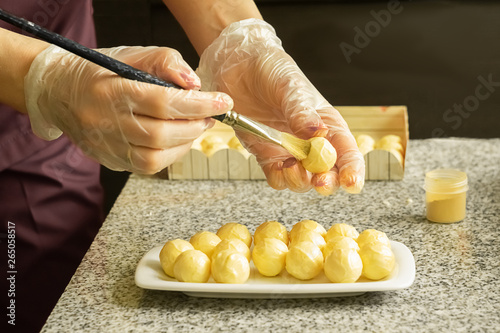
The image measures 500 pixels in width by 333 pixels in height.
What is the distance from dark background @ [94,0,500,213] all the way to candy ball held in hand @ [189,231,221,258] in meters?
1.63

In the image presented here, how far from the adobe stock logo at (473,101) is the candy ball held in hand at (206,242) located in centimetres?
184

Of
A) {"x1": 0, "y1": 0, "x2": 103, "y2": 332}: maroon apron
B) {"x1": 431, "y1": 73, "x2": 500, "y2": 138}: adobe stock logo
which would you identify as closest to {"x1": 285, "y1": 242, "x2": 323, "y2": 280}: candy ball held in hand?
{"x1": 0, "y1": 0, "x2": 103, "y2": 332}: maroon apron

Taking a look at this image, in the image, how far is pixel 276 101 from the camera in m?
1.51

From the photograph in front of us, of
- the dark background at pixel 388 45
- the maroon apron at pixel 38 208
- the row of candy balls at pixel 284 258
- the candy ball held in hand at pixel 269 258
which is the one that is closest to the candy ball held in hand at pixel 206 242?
the row of candy balls at pixel 284 258

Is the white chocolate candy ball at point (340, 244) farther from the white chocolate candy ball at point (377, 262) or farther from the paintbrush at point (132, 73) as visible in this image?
the paintbrush at point (132, 73)

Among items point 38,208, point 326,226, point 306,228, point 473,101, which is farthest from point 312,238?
point 473,101

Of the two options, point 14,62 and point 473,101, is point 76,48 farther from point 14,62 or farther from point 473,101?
point 473,101

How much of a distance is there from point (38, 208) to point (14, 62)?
54cm

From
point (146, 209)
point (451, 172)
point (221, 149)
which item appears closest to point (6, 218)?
point (146, 209)

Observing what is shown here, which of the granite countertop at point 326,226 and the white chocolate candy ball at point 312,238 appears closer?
the granite countertop at point 326,226

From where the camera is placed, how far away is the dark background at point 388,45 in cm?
272

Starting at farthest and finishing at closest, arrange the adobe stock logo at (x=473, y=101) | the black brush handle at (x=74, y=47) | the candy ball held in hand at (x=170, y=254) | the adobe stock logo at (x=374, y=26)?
the adobe stock logo at (x=473, y=101) → the adobe stock logo at (x=374, y=26) → the candy ball held in hand at (x=170, y=254) → the black brush handle at (x=74, y=47)

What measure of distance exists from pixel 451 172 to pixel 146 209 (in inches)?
31.4

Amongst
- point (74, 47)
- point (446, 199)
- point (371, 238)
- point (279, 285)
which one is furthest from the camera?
point (446, 199)
